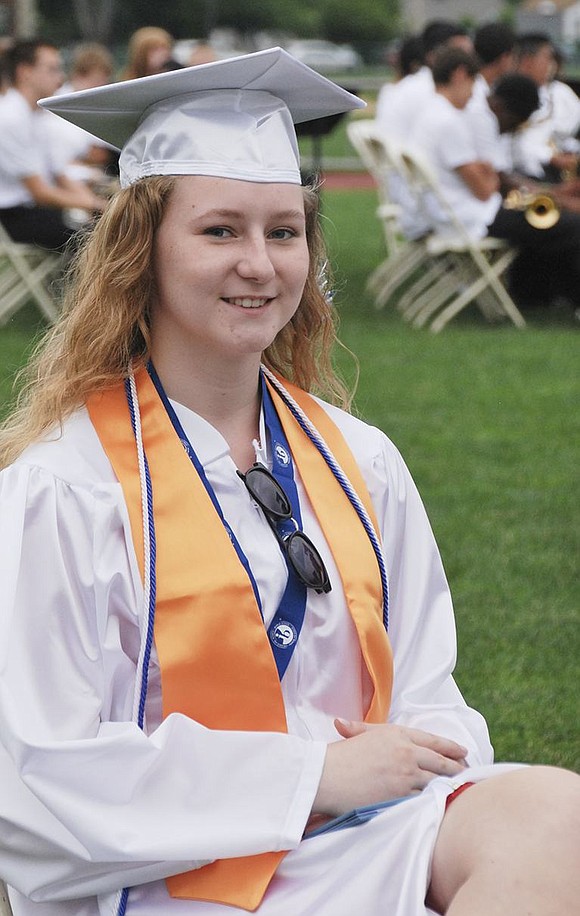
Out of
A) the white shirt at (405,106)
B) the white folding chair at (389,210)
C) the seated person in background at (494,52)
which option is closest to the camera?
the white folding chair at (389,210)

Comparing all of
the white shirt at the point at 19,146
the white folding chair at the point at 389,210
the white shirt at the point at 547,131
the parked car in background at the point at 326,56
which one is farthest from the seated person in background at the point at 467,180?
the parked car in background at the point at 326,56

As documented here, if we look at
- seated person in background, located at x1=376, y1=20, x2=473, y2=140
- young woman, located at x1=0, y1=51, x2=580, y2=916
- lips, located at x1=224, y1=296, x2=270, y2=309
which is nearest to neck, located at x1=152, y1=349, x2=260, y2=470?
young woman, located at x1=0, y1=51, x2=580, y2=916

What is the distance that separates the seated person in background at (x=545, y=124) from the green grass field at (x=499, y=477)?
1502 mm

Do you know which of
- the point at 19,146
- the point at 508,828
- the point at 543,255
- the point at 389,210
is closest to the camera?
the point at 508,828

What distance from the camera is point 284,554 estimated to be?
2.28 m

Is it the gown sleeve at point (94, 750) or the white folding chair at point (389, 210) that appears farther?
the white folding chair at point (389, 210)

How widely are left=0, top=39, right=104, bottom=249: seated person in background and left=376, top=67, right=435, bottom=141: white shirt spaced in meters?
2.43

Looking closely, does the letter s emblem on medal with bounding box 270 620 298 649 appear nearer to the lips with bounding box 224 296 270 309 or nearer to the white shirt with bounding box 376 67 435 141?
the lips with bounding box 224 296 270 309

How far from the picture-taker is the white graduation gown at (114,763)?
2.00m

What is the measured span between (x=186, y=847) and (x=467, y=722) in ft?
1.99

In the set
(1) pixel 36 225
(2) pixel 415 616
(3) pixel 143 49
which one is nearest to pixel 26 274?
(1) pixel 36 225

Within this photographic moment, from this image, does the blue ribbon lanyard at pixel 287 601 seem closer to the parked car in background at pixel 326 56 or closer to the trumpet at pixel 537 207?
the trumpet at pixel 537 207

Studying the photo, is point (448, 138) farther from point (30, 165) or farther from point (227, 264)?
point (227, 264)

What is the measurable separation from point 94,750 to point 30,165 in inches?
327
